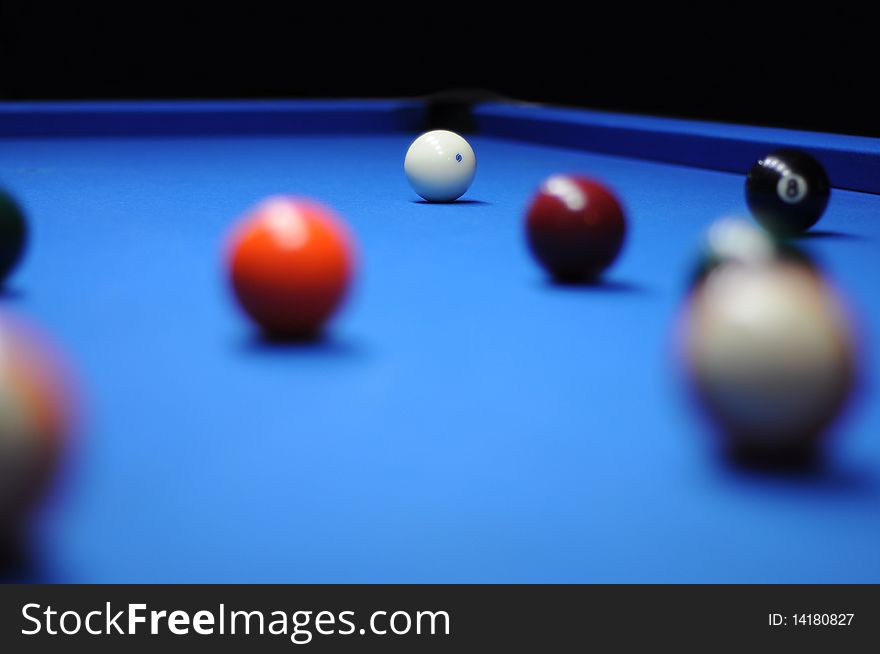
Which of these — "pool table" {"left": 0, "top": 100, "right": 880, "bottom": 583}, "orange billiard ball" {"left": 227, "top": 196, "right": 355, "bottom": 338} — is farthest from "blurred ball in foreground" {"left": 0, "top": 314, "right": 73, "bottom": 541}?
"orange billiard ball" {"left": 227, "top": 196, "right": 355, "bottom": 338}

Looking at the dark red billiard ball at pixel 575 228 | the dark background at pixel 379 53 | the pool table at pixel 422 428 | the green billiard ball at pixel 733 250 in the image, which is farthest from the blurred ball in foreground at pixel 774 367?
the dark background at pixel 379 53

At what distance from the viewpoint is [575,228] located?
9.69 ft

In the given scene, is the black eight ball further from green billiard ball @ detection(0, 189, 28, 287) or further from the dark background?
the dark background

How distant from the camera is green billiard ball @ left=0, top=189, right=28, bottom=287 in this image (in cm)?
286

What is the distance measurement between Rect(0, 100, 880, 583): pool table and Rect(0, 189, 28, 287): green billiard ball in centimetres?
8

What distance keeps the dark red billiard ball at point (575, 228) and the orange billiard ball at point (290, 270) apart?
0.66m

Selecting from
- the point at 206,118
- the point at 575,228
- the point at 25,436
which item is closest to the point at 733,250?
the point at 575,228

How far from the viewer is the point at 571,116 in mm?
7246

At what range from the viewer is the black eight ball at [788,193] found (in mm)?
3582

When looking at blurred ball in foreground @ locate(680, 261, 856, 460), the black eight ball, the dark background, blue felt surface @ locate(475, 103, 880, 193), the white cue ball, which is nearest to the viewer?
blurred ball in foreground @ locate(680, 261, 856, 460)

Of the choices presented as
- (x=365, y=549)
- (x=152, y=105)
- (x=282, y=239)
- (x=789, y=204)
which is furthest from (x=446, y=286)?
(x=152, y=105)

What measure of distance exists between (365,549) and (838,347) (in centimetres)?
79

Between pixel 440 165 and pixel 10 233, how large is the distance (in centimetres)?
194

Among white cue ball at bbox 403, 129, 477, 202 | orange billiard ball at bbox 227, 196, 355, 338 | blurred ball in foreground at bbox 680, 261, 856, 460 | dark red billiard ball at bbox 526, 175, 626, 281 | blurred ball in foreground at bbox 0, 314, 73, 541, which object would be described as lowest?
blurred ball in foreground at bbox 0, 314, 73, 541
